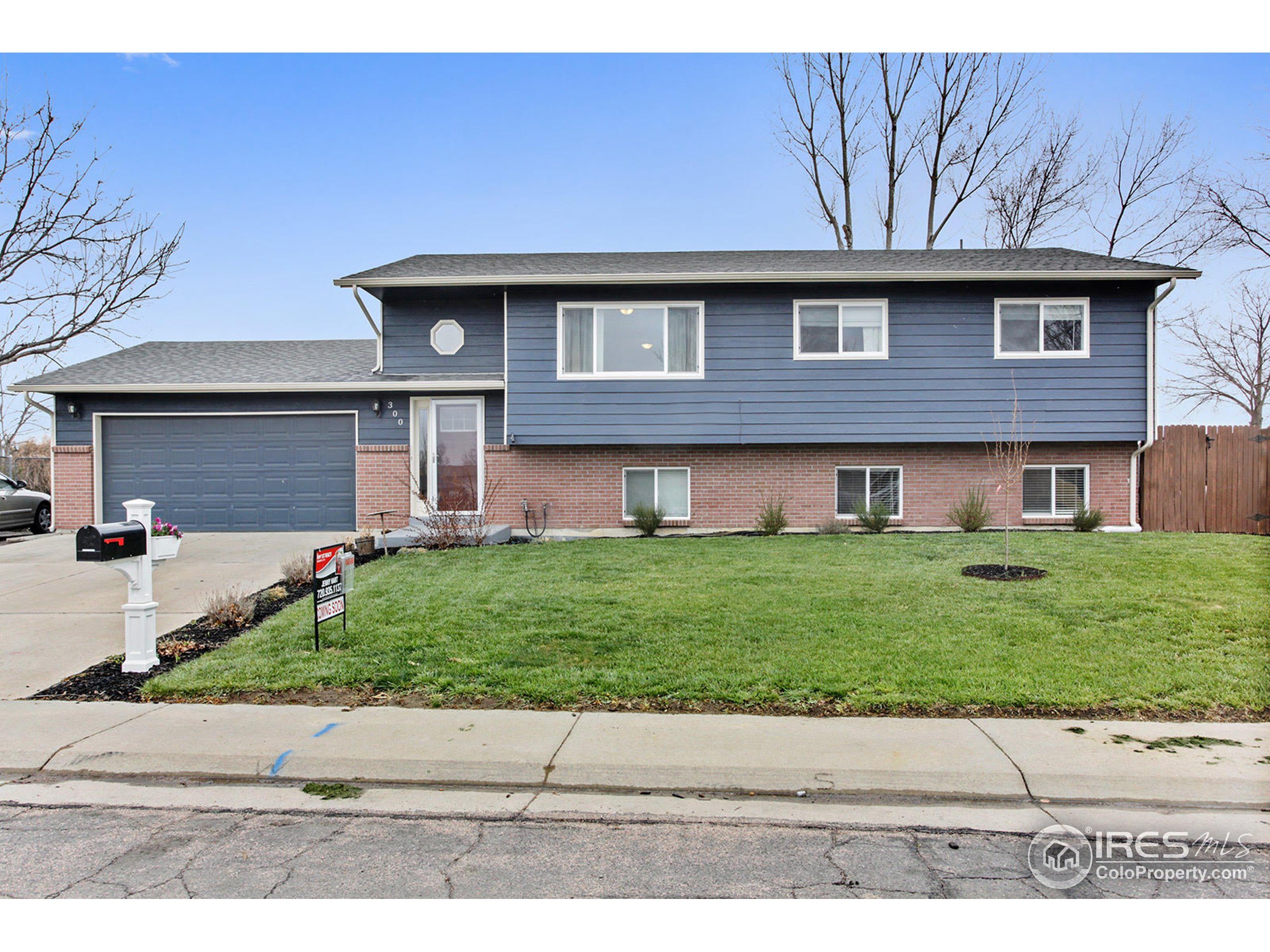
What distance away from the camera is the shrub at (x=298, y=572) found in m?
9.57

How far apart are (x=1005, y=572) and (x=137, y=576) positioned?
8741mm

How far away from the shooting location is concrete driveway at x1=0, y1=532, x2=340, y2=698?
6676mm

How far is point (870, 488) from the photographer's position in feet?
46.8

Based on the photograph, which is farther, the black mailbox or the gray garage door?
the gray garage door

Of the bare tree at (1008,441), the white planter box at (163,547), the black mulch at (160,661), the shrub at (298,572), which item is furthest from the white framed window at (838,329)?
the white planter box at (163,547)

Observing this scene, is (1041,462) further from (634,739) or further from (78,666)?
(78,666)

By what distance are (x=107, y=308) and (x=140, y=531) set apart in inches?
315

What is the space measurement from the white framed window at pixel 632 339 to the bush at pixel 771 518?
2.73 meters

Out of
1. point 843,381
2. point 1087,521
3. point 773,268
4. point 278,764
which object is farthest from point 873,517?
point 278,764

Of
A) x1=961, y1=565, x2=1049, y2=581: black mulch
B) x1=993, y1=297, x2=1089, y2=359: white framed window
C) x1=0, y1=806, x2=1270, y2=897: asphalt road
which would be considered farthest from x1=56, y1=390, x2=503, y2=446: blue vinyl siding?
x1=0, y1=806, x2=1270, y2=897: asphalt road

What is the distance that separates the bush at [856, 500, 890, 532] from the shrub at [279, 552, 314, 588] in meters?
8.91

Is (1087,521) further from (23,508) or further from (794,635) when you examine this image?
(23,508)

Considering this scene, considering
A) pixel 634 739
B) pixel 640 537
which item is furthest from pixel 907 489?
pixel 634 739

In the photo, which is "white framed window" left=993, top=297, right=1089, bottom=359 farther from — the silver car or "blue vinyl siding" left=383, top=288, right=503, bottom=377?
the silver car
